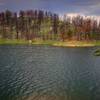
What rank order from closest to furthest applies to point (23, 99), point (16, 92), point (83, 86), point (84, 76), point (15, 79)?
point (23, 99), point (16, 92), point (83, 86), point (15, 79), point (84, 76)

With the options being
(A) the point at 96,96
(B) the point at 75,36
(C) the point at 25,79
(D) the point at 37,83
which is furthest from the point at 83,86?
(B) the point at 75,36

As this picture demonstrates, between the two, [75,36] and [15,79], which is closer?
[15,79]

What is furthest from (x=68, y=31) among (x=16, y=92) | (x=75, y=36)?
(x=16, y=92)

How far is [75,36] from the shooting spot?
190m

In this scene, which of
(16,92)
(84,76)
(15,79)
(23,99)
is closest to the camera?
(23,99)

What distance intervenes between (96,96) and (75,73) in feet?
52.3

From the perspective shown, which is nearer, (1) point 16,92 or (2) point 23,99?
(2) point 23,99

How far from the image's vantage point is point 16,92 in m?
34.0

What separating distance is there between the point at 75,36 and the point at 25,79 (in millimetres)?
150874

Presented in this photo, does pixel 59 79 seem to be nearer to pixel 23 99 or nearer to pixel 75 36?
pixel 23 99

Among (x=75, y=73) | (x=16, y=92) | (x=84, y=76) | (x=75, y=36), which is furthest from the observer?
(x=75, y=36)

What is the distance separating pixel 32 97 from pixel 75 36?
160886 mm

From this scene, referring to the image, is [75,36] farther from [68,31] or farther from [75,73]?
[75,73]

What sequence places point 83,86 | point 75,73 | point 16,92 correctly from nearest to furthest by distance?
point 16,92, point 83,86, point 75,73
